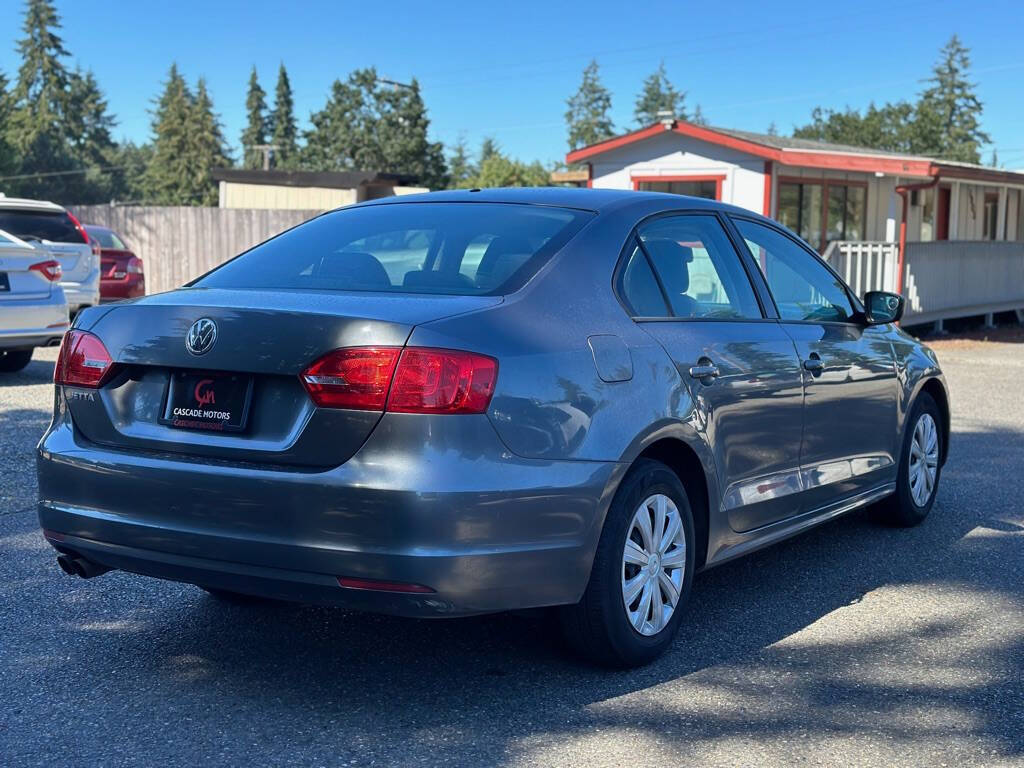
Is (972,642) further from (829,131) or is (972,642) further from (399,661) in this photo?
→ (829,131)

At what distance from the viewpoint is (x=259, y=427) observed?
3777 millimetres

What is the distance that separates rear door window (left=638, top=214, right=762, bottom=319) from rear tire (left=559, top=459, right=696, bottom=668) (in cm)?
73

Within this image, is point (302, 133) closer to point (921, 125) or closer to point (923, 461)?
point (921, 125)

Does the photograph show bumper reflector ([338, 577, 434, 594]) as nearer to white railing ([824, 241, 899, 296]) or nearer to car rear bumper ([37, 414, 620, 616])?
car rear bumper ([37, 414, 620, 616])

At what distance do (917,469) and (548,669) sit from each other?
311cm

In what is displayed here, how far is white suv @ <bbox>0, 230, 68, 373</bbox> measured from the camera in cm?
1109

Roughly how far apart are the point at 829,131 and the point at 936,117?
8712 millimetres

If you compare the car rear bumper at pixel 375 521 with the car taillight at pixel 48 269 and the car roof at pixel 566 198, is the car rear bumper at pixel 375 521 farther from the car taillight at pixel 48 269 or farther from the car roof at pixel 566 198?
the car taillight at pixel 48 269

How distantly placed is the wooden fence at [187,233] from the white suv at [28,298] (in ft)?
40.2

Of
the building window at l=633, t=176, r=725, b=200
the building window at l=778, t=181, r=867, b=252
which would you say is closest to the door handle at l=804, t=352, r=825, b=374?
the building window at l=633, t=176, r=725, b=200

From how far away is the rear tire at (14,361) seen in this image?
12570 mm

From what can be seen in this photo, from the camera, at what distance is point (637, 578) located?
4285 mm

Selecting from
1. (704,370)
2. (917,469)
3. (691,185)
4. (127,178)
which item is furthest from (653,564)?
(127,178)

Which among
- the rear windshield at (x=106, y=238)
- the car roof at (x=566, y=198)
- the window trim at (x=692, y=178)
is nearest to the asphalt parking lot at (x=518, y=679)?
the car roof at (x=566, y=198)
